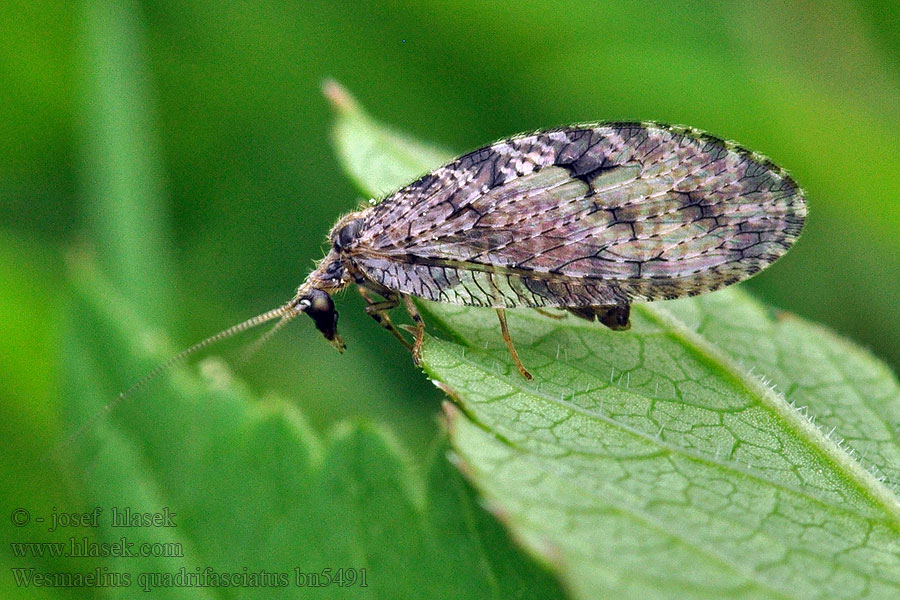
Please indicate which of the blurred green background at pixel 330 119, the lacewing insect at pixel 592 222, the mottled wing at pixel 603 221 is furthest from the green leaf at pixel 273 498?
the blurred green background at pixel 330 119

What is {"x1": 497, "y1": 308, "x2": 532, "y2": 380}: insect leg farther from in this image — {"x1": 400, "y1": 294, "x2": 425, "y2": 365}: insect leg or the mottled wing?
{"x1": 400, "y1": 294, "x2": 425, "y2": 365}: insect leg

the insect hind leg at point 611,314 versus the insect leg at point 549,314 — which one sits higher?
the insect leg at point 549,314

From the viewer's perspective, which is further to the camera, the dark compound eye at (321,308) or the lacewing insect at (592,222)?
the dark compound eye at (321,308)

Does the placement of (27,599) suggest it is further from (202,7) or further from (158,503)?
(202,7)

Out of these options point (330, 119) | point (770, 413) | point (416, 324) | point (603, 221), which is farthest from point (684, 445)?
point (330, 119)

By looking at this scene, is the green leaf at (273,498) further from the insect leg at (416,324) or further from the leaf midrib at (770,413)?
the insect leg at (416,324)

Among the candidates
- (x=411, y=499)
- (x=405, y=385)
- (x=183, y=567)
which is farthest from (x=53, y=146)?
(x=411, y=499)

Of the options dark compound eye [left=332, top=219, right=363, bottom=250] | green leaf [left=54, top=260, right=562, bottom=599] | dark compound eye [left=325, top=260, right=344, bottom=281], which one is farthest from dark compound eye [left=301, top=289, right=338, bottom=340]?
green leaf [left=54, top=260, right=562, bottom=599]
